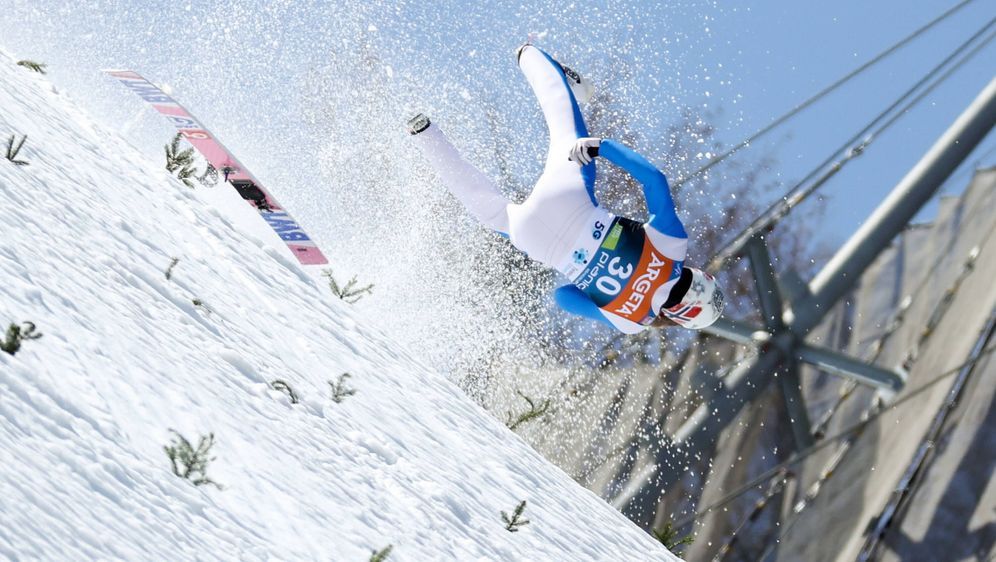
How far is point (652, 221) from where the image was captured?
18.9ft

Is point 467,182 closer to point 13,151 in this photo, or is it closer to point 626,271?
point 626,271

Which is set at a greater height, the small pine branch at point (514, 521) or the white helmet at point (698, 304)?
the white helmet at point (698, 304)

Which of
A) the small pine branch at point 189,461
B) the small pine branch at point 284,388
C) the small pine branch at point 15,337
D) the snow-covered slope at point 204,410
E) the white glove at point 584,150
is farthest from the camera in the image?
the white glove at point 584,150

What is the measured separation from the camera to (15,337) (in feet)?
7.70

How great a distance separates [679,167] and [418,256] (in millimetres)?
6324

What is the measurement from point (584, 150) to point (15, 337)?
12.2ft

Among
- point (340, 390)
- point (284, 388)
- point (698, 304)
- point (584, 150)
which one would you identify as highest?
point (584, 150)

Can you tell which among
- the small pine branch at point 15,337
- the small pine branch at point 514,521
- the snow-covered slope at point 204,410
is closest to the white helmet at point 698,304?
the snow-covered slope at point 204,410

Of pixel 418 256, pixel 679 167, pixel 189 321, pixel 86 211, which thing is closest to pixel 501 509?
pixel 189 321

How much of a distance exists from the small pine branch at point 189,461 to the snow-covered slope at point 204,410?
2 centimetres

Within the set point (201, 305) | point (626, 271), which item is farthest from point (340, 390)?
point (626, 271)

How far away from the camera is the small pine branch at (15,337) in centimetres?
232

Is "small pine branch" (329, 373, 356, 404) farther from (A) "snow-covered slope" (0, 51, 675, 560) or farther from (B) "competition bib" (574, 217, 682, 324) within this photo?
(B) "competition bib" (574, 217, 682, 324)

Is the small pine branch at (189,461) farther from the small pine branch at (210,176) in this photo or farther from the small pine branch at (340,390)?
the small pine branch at (210,176)
